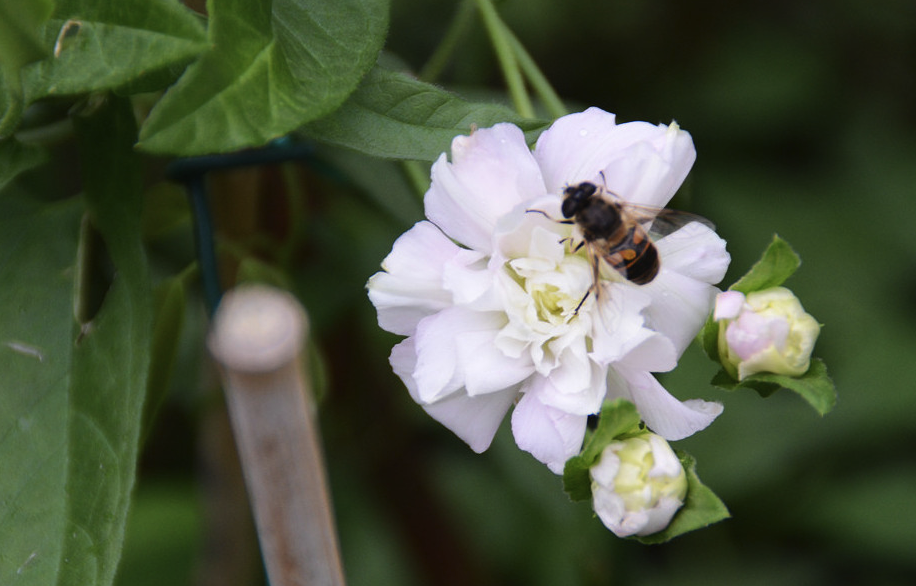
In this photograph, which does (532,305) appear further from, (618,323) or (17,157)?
(17,157)

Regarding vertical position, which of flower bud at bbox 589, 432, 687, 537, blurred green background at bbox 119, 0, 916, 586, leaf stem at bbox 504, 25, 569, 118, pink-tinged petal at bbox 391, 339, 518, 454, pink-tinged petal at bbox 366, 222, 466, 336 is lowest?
blurred green background at bbox 119, 0, 916, 586

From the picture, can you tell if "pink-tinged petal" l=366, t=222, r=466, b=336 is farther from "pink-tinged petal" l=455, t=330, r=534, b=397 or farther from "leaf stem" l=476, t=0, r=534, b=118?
"leaf stem" l=476, t=0, r=534, b=118

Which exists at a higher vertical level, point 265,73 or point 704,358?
point 265,73

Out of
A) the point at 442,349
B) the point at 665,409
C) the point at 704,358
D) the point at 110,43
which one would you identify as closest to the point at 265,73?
the point at 110,43

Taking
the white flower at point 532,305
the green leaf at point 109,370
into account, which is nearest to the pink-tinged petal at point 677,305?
the white flower at point 532,305

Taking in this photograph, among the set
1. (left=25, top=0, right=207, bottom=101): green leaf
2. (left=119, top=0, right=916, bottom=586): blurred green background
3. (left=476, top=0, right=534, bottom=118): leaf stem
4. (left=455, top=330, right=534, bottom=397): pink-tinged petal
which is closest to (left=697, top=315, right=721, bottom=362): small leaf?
(left=455, top=330, right=534, bottom=397): pink-tinged petal
